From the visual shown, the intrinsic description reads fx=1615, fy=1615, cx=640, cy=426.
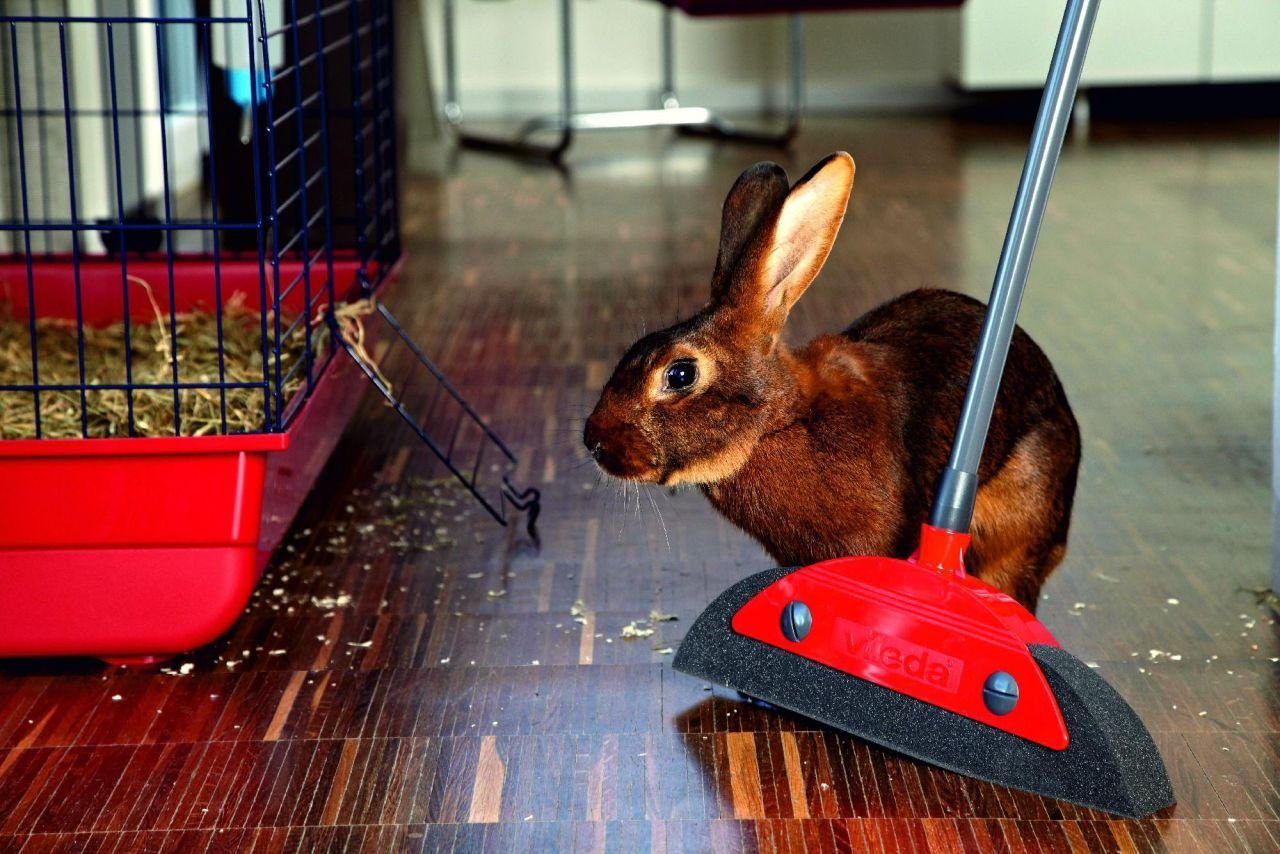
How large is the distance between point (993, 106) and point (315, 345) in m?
4.78

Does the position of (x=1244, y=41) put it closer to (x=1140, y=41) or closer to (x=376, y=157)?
(x=1140, y=41)

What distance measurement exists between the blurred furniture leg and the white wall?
3.3 inches

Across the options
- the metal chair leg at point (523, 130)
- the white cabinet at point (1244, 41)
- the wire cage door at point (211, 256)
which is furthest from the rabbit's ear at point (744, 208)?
the white cabinet at point (1244, 41)

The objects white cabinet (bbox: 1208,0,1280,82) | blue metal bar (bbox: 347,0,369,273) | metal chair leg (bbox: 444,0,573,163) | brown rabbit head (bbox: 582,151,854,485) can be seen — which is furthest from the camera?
white cabinet (bbox: 1208,0,1280,82)

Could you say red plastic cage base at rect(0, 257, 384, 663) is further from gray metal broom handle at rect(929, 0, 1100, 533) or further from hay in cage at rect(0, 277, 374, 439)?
gray metal broom handle at rect(929, 0, 1100, 533)

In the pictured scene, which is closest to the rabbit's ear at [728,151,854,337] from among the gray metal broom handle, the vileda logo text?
the gray metal broom handle

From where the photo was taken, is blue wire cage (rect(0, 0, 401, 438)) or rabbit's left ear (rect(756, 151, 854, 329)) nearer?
rabbit's left ear (rect(756, 151, 854, 329))

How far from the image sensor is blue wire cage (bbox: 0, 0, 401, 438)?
5.80 ft

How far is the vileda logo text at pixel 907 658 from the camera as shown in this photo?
143cm

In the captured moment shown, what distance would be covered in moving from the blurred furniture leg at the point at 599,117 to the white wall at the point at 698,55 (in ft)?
0.27

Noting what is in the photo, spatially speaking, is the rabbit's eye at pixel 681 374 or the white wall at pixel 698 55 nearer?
the rabbit's eye at pixel 681 374

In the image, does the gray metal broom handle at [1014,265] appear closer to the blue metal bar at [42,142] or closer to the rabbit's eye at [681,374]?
the rabbit's eye at [681,374]

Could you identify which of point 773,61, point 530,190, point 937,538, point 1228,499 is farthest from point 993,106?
point 937,538

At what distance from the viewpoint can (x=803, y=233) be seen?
1.51m
